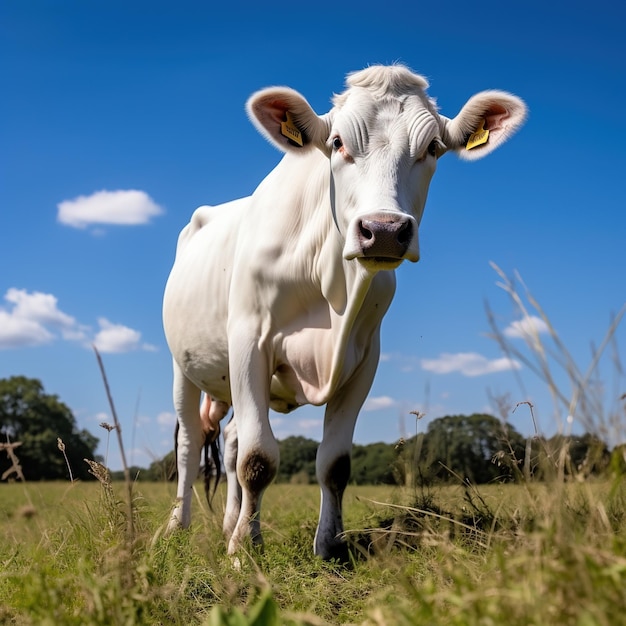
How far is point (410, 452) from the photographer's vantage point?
6.26 m

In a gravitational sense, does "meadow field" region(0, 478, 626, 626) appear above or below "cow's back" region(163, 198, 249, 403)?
below

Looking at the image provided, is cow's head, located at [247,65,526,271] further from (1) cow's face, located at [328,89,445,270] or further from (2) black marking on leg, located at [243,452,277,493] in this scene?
(2) black marking on leg, located at [243,452,277,493]

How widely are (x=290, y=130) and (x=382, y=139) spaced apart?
2.40 ft

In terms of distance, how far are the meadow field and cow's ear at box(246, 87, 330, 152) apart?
8.63 feet

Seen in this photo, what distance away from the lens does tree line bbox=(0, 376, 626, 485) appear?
3109 millimetres

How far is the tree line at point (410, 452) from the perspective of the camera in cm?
311

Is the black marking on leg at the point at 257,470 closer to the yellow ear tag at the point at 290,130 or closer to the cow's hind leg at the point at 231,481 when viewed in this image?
the cow's hind leg at the point at 231,481

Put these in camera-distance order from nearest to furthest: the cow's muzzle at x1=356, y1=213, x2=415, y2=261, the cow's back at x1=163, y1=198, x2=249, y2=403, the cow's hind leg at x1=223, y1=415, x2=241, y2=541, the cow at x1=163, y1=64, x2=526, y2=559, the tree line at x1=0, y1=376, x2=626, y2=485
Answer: the tree line at x1=0, y1=376, x2=626, y2=485, the cow's muzzle at x1=356, y1=213, x2=415, y2=261, the cow at x1=163, y1=64, x2=526, y2=559, the cow's back at x1=163, y1=198, x2=249, y2=403, the cow's hind leg at x1=223, y1=415, x2=241, y2=541

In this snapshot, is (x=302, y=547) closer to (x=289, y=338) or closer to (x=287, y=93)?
(x=289, y=338)

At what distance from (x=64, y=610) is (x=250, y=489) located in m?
2.49

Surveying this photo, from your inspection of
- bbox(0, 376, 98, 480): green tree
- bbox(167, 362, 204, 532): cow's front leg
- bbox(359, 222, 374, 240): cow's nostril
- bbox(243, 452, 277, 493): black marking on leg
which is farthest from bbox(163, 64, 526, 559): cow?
bbox(0, 376, 98, 480): green tree

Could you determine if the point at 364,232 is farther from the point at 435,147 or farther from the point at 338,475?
the point at 338,475

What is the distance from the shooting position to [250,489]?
563cm

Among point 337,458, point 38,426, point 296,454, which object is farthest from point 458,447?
point 38,426
